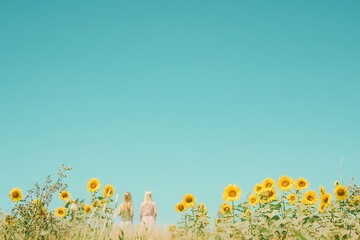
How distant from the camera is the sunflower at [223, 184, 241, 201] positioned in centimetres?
770

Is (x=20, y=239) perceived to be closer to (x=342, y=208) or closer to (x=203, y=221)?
(x=203, y=221)

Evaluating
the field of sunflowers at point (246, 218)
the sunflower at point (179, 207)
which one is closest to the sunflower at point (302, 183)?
the field of sunflowers at point (246, 218)

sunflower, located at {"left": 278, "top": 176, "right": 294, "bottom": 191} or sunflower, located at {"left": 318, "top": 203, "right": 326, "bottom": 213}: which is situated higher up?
sunflower, located at {"left": 278, "top": 176, "right": 294, "bottom": 191}

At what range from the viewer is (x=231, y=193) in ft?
25.4

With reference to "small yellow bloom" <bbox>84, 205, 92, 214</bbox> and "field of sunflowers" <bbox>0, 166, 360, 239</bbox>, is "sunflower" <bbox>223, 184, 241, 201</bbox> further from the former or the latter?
"small yellow bloom" <bbox>84, 205, 92, 214</bbox>

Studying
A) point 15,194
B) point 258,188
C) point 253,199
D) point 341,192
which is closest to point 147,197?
point 15,194

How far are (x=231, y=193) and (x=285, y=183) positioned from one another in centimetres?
96

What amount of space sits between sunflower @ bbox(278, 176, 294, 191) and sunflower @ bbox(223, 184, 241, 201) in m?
0.77

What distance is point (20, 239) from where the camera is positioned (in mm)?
4418

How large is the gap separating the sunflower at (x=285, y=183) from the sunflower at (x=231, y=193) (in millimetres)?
767

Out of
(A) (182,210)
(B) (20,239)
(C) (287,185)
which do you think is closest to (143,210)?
(A) (182,210)

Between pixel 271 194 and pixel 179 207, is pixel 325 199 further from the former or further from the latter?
pixel 179 207

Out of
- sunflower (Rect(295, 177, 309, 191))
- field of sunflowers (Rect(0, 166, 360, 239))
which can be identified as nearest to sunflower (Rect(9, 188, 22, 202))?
field of sunflowers (Rect(0, 166, 360, 239))

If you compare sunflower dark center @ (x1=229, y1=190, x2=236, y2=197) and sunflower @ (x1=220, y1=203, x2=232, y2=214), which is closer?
sunflower dark center @ (x1=229, y1=190, x2=236, y2=197)
